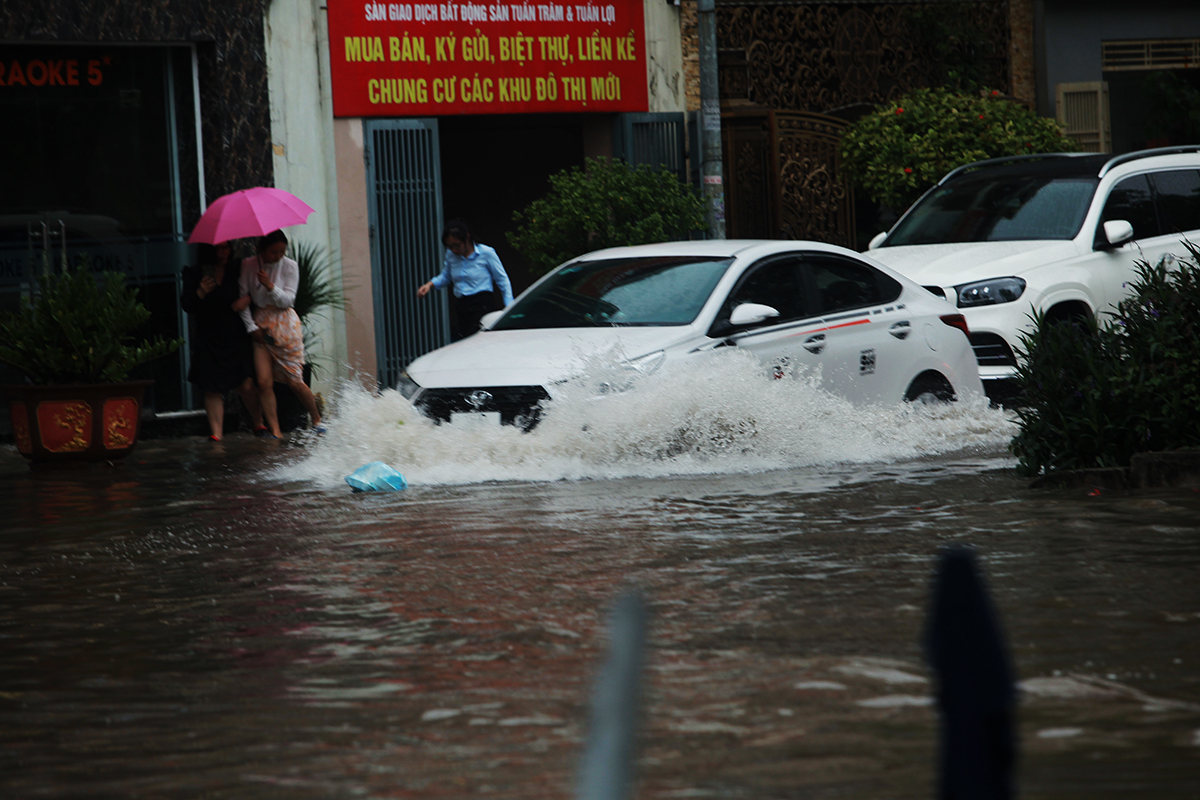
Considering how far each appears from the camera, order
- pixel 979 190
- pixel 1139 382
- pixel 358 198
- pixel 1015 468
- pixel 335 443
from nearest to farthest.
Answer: pixel 1139 382
pixel 1015 468
pixel 335 443
pixel 979 190
pixel 358 198

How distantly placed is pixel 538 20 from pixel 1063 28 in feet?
27.4

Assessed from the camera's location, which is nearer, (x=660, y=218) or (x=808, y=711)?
(x=808, y=711)

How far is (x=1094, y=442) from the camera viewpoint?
891 centimetres

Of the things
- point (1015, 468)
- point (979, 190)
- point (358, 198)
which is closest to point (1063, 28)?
point (979, 190)

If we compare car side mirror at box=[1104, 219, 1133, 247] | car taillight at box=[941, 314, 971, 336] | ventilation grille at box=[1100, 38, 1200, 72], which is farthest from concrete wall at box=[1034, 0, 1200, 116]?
car taillight at box=[941, 314, 971, 336]

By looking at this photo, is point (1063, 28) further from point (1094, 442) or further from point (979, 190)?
point (1094, 442)

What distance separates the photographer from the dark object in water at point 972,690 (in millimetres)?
2287

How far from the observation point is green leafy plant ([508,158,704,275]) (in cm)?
1556

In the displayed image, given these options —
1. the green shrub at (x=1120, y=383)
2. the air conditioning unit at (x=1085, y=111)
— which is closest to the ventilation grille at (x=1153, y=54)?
the air conditioning unit at (x=1085, y=111)

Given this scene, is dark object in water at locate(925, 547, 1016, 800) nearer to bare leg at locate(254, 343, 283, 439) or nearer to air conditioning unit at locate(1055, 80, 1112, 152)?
bare leg at locate(254, 343, 283, 439)

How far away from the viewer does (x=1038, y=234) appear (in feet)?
45.3

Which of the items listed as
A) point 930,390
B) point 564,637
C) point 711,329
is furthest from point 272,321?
point 564,637

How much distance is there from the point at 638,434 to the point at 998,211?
5873 mm

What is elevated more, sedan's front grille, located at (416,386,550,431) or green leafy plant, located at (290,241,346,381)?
green leafy plant, located at (290,241,346,381)
